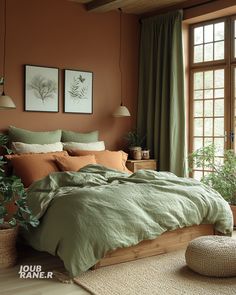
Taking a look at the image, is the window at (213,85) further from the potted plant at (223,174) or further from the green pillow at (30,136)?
the green pillow at (30,136)

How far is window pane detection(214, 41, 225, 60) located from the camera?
574 centimetres

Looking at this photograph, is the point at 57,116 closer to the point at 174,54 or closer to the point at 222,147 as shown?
the point at 174,54

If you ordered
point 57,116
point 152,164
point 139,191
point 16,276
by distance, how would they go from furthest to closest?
1. point 152,164
2. point 57,116
3. point 139,191
4. point 16,276

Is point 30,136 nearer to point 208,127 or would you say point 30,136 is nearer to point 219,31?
point 208,127

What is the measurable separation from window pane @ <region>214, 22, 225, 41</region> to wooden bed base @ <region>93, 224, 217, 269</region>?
2879mm

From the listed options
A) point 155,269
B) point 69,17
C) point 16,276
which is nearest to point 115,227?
point 155,269

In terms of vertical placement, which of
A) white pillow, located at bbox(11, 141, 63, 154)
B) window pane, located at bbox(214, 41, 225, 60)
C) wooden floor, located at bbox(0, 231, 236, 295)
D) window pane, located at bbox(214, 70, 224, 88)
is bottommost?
wooden floor, located at bbox(0, 231, 236, 295)

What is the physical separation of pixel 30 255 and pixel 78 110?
2564 mm

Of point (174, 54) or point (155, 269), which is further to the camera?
point (174, 54)

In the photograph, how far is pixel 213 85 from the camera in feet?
19.3

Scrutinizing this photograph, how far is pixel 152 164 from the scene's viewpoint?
612 cm

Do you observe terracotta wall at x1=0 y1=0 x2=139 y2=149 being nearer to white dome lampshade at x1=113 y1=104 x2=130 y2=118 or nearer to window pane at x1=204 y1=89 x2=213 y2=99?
white dome lampshade at x1=113 y1=104 x2=130 y2=118

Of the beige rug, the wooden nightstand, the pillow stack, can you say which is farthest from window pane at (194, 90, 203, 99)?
the beige rug

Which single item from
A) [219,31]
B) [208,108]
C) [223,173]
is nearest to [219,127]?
[208,108]
